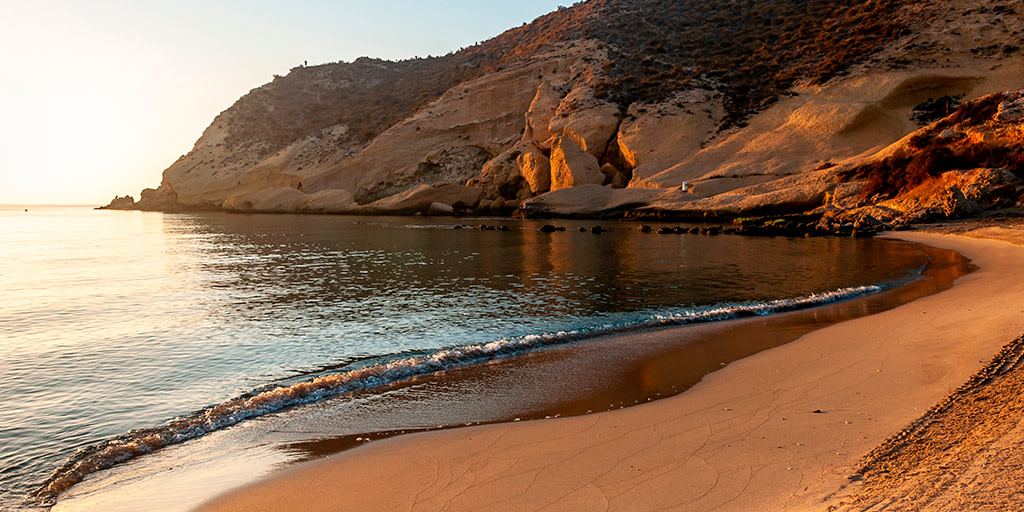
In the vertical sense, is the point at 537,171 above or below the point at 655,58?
below

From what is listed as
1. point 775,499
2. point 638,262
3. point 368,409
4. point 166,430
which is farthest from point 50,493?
point 638,262

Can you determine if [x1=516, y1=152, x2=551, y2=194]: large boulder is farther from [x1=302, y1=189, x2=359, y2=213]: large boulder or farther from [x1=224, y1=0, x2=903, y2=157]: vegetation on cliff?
[x1=302, y1=189, x2=359, y2=213]: large boulder

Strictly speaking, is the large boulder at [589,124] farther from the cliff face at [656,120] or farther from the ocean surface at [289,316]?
the ocean surface at [289,316]

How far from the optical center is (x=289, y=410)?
5996 mm

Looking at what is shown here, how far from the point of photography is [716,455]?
408cm

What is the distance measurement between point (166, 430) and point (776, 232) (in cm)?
2694

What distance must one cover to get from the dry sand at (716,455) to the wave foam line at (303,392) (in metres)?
1.61

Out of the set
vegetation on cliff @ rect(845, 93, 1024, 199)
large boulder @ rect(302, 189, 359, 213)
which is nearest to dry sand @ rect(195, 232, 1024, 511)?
vegetation on cliff @ rect(845, 93, 1024, 199)

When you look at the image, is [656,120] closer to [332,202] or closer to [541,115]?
[541,115]

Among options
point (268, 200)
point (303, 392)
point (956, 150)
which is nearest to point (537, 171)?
point (956, 150)

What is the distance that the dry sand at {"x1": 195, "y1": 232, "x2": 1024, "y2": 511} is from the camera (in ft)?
11.1

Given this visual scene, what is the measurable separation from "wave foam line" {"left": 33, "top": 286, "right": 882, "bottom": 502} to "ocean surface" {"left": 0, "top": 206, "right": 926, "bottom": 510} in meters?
0.02

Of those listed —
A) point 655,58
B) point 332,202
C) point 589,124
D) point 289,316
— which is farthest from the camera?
point 332,202

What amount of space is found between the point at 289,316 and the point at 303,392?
4.52 meters
